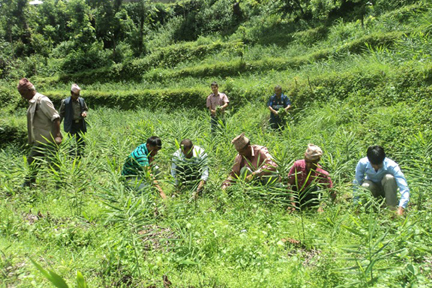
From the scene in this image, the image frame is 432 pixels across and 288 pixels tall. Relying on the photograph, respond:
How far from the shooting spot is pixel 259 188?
3.21 metres

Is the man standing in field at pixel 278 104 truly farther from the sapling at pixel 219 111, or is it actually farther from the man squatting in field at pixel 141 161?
the man squatting in field at pixel 141 161

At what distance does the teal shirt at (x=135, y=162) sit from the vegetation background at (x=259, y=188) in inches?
5.6

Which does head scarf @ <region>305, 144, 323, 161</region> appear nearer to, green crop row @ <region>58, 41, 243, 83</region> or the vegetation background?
the vegetation background

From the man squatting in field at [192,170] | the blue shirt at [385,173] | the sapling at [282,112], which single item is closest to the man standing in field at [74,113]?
the man squatting in field at [192,170]

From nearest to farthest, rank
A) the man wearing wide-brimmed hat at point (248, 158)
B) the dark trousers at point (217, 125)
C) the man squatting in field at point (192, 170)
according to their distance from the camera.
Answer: the man squatting in field at point (192, 170), the man wearing wide-brimmed hat at point (248, 158), the dark trousers at point (217, 125)

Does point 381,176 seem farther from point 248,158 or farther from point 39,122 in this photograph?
point 39,122

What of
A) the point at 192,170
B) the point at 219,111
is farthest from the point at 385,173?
the point at 219,111

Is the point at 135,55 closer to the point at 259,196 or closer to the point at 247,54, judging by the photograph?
the point at 247,54

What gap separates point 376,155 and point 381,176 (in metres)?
0.33

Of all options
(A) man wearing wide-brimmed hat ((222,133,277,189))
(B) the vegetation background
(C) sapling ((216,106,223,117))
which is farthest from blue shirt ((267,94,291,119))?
(A) man wearing wide-brimmed hat ((222,133,277,189))

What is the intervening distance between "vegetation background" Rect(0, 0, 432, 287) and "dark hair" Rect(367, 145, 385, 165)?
12.5 inches

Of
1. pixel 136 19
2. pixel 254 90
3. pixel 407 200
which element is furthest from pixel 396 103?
pixel 136 19

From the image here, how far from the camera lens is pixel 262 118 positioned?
302 inches

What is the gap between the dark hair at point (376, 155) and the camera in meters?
3.46
